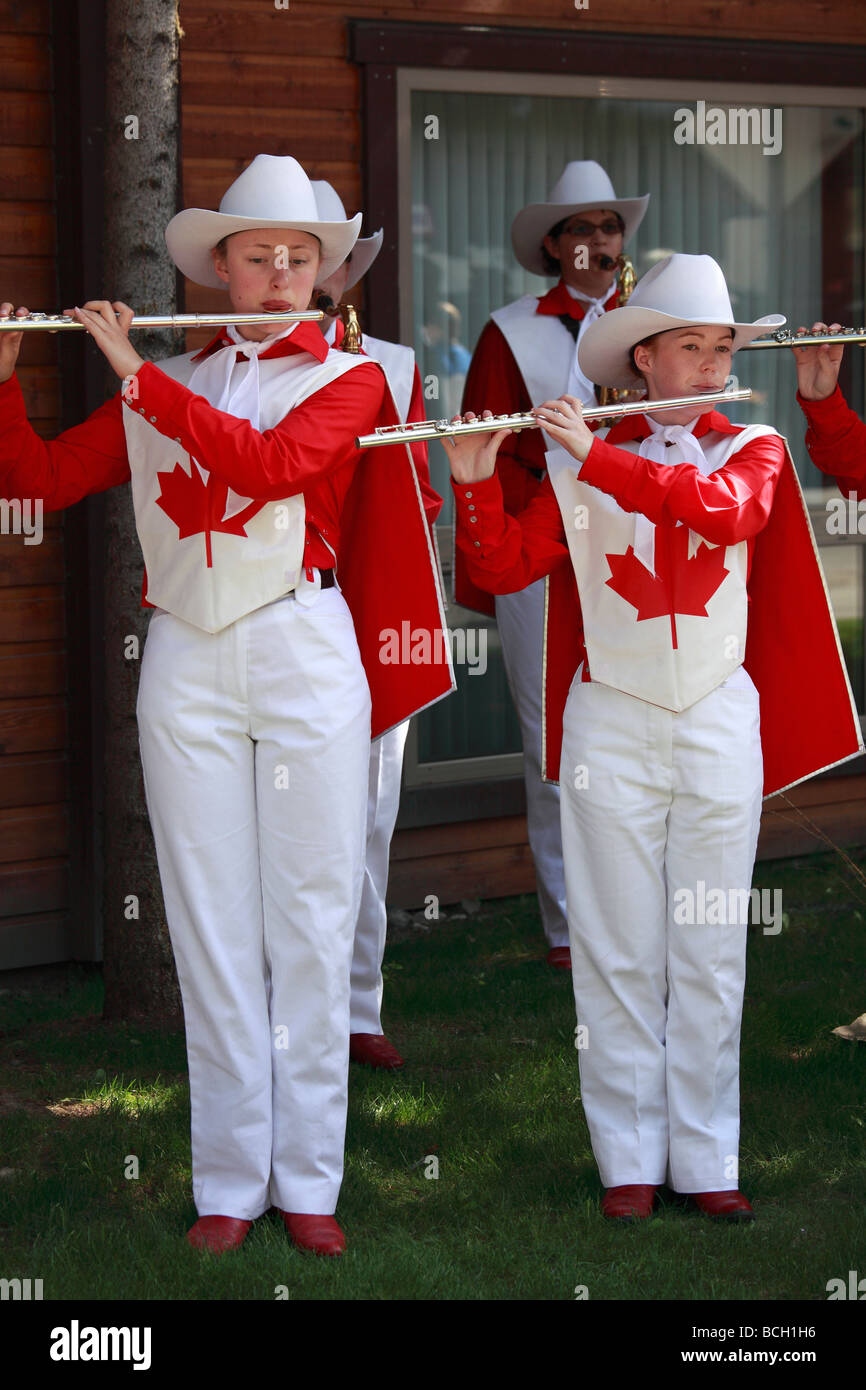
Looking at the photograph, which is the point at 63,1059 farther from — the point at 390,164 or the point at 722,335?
the point at 390,164

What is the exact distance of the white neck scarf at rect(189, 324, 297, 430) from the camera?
10.2 ft

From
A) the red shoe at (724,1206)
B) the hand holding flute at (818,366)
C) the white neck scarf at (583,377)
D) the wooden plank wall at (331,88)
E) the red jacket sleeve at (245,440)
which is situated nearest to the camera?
the red jacket sleeve at (245,440)

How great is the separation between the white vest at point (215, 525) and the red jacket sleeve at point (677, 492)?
19.4 inches

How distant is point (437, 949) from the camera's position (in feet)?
Result: 17.0

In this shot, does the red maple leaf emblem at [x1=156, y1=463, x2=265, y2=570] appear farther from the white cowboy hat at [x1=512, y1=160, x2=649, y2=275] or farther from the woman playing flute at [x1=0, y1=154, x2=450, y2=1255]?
the white cowboy hat at [x1=512, y1=160, x2=649, y2=275]

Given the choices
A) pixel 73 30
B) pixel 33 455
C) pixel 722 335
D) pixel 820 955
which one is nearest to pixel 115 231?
pixel 73 30

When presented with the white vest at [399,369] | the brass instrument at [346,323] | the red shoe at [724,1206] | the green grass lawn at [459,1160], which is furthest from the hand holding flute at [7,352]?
the red shoe at [724,1206]

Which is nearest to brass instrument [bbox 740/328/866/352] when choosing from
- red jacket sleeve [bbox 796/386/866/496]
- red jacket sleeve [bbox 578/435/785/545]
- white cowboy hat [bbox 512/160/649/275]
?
red jacket sleeve [bbox 796/386/866/496]

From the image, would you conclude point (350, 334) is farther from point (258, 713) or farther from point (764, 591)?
point (258, 713)

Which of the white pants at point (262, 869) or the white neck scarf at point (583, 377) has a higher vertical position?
the white neck scarf at point (583, 377)

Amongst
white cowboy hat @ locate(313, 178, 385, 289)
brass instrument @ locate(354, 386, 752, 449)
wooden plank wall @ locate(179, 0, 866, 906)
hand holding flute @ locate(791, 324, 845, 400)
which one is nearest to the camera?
brass instrument @ locate(354, 386, 752, 449)

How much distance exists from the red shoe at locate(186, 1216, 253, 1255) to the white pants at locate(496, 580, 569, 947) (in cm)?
186

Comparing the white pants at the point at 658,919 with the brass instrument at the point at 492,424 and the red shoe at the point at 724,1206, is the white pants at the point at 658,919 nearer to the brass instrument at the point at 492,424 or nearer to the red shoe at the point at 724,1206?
the red shoe at the point at 724,1206

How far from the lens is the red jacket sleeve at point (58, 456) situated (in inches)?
124
